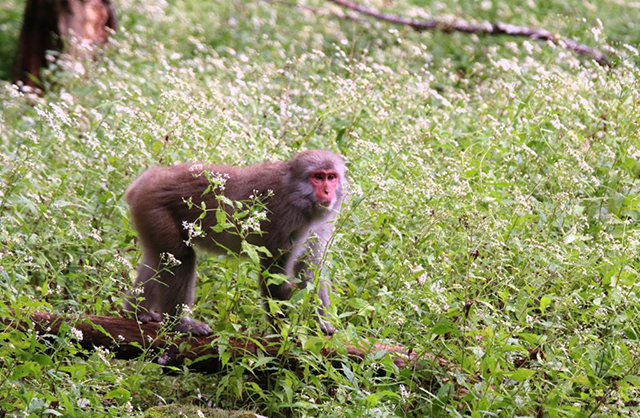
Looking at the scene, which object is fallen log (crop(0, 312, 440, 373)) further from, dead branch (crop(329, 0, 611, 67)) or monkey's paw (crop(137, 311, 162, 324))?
dead branch (crop(329, 0, 611, 67))

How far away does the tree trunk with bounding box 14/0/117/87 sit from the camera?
1305 centimetres

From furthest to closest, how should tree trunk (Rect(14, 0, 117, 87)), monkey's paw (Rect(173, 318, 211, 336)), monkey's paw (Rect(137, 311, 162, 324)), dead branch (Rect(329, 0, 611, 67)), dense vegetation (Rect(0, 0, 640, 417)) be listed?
1. dead branch (Rect(329, 0, 611, 67))
2. tree trunk (Rect(14, 0, 117, 87))
3. monkey's paw (Rect(137, 311, 162, 324))
4. monkey's paw (Rect(173, 318, 211, 336))
5. dense vegetation (Rect(0, 0, 640, 417))

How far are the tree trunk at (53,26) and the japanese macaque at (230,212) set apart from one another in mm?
7077

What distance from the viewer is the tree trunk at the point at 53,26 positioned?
13055 mm

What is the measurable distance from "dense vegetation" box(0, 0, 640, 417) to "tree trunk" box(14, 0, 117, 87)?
130 inches

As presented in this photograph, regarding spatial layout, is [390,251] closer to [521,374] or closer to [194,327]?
[194,327]

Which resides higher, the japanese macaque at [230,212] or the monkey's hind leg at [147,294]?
the japanese macaque at [230,212]

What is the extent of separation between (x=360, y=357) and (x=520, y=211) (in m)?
1.82

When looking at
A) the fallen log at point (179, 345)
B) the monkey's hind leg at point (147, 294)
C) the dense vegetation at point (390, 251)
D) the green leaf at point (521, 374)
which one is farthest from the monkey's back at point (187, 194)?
the green leaf at point (521, 374)

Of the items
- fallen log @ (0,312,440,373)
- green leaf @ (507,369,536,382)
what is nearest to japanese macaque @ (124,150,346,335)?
fallen log @ (0,312,440,373)

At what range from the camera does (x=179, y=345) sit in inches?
235

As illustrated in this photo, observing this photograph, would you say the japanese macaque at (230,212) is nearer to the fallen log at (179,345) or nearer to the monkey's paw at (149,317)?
the monkey's paw at (149,317)

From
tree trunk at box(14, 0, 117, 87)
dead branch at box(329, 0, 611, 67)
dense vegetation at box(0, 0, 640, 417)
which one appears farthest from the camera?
→ dead branch at box(329, 0, 611, 67)

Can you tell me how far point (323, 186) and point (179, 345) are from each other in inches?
57.9
